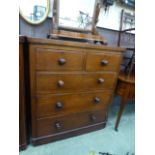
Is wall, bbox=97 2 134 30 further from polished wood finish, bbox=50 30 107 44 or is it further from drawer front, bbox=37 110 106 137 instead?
drawer front, bbox=37 110 106 137

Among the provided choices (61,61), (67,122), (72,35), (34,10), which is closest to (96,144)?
(67,122)

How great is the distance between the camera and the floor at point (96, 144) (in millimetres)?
1200

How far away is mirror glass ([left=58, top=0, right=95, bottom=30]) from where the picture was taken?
52.1 inches

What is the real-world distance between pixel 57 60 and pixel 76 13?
659 millimetres

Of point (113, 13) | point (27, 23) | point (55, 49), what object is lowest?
point (55, 49)

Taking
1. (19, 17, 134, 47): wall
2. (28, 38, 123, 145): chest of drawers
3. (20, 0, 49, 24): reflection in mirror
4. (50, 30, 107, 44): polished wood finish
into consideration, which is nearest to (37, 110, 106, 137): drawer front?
(28, 38, 123, 145): chest of drawers

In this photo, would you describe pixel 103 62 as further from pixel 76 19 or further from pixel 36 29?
pixel 36 29

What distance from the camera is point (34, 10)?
130 cm
